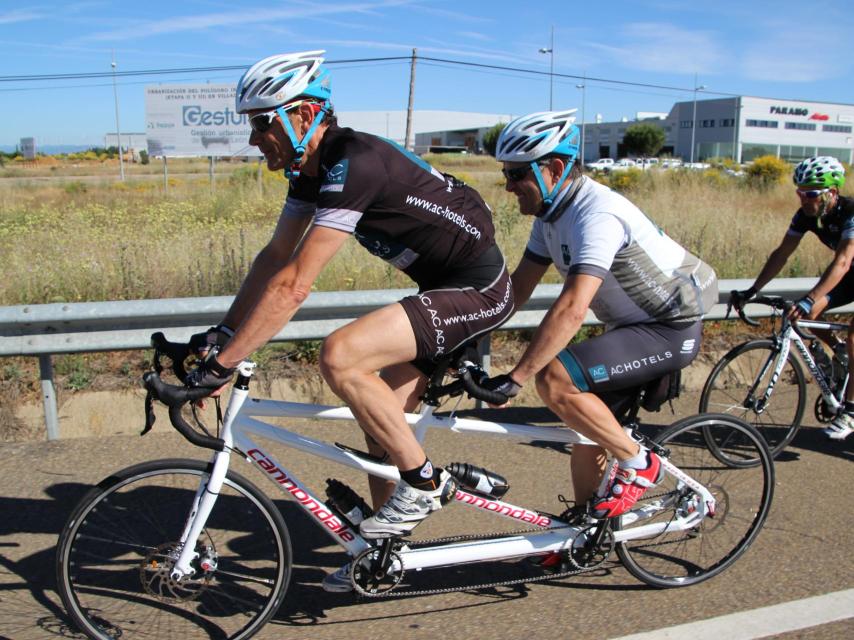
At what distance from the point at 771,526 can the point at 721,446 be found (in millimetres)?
Result: 665

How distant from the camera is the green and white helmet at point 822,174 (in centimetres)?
536

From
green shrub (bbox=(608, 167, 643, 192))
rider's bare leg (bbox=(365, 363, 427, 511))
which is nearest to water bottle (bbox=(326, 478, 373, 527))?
rider's bare leg (bbox=(365, 363, 427, 511))

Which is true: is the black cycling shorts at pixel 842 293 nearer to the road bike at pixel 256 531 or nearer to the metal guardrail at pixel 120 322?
the road bike at pixel 256 531

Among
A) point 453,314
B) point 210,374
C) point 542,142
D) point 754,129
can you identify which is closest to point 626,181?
point 542,142

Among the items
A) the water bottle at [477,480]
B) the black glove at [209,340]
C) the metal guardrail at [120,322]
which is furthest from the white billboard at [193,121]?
the water bottle at [477,480]

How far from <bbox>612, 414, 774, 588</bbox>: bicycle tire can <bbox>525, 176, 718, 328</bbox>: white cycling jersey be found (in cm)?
58

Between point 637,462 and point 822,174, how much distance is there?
3039 millimetres

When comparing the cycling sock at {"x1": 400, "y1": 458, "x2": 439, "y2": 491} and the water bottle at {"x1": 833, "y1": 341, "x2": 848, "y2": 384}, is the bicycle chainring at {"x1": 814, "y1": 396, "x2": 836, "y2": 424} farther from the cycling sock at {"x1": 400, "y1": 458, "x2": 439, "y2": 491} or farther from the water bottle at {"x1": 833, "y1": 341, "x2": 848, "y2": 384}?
the cycling sock at {"x1": 400, "y1": 458, "x2": 439, "y2": 491}

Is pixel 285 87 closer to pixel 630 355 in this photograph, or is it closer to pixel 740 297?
pixel 630 355

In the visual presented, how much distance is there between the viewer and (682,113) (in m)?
92.1

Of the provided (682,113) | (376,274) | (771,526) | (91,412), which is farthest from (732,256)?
(682,113)

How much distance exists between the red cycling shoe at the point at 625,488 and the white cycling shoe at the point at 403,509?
76cm

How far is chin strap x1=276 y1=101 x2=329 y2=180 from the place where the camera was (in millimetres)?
2988

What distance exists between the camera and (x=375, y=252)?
3.30 meters
